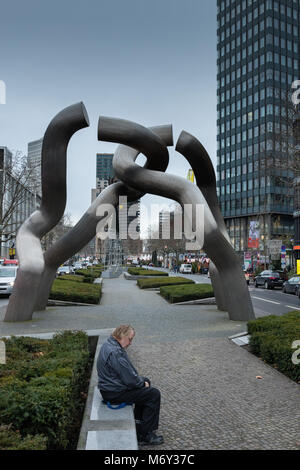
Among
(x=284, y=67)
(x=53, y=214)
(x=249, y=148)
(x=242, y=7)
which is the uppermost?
(x=242, y=7)

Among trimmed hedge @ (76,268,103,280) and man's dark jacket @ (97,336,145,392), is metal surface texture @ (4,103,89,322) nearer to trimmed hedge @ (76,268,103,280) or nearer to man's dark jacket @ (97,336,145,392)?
man's dark jacket @ (97,336,145,392)

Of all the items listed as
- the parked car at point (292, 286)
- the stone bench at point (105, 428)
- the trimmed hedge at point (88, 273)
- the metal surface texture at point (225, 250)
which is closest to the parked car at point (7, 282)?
the trimmed hedge at point (88, 273)

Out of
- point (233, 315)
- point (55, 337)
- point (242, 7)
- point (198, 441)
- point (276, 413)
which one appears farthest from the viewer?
point (242, 7)

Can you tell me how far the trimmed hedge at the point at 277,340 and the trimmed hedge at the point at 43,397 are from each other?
352cm

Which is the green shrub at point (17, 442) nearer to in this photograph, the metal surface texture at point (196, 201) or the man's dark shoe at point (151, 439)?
the man's dark shoe at point (151, 439)

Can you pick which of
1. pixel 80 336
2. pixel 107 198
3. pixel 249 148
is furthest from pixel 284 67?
pixel 80 336

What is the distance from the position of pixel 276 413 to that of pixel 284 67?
88.1m

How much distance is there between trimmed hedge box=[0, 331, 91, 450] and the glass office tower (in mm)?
71770

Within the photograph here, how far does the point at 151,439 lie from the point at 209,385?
242 cm

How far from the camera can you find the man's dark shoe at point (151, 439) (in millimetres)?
4680

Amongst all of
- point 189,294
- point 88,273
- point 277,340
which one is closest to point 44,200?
point 189,294

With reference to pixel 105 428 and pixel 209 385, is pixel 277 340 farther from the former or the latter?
pixel 105 428

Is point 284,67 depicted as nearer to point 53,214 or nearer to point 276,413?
point 53,214
